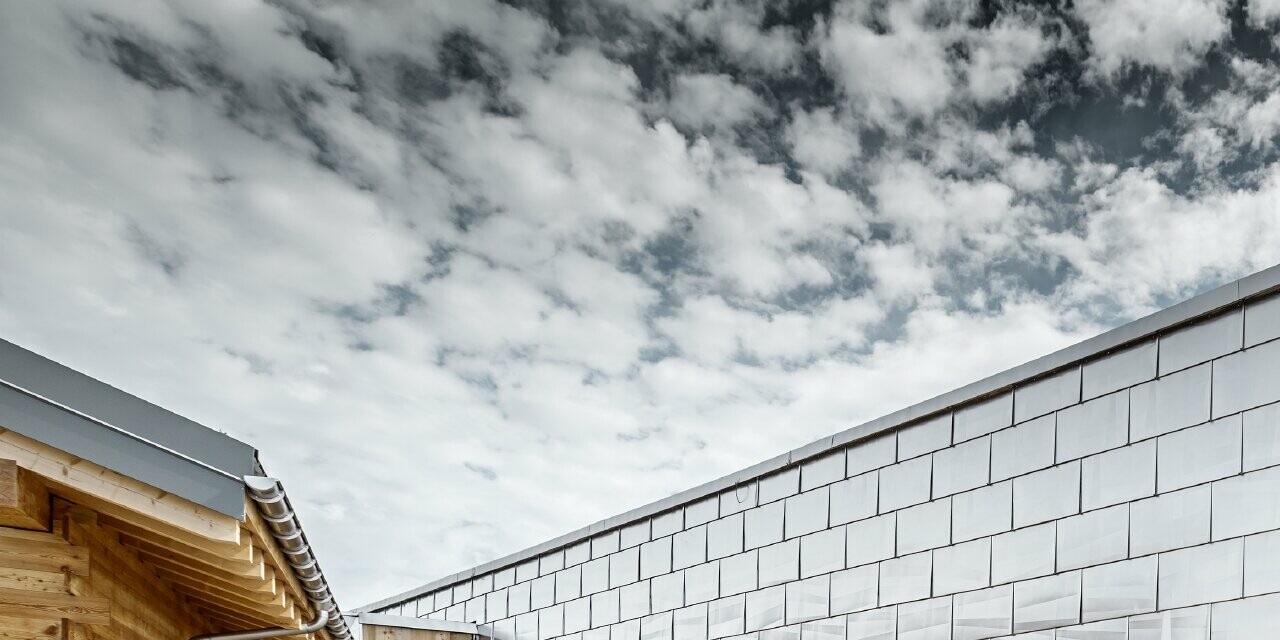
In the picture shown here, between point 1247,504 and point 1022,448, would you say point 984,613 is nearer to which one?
point 1022,448

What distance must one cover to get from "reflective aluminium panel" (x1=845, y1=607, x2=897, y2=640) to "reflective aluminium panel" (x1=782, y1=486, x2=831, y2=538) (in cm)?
86

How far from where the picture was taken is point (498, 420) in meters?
22.1

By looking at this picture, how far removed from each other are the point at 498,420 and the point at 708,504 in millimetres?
11631

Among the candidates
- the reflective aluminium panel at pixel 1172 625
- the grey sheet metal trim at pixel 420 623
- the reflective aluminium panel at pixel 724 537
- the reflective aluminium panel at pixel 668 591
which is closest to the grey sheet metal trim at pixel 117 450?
the reflective aluminium panel at pixel 1172 625

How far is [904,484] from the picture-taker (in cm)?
879

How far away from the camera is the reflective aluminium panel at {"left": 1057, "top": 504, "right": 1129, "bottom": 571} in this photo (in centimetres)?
701

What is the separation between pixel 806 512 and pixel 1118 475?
10.3 feet

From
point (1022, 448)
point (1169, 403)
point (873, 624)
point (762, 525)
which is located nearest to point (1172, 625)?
point (1169, 403)

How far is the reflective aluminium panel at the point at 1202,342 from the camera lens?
262 inches

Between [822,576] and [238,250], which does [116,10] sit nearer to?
[238,250]

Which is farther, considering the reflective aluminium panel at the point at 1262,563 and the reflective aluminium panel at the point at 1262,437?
the reflective aluminium panel at the point at 1262,437

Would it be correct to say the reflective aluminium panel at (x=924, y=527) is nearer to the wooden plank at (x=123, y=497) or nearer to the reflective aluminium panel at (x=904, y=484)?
the reflective aluminium panel at (x=904, y=484)

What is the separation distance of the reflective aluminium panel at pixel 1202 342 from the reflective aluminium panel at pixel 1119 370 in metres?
0.09

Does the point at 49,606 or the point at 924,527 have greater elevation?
the point at 924,527
